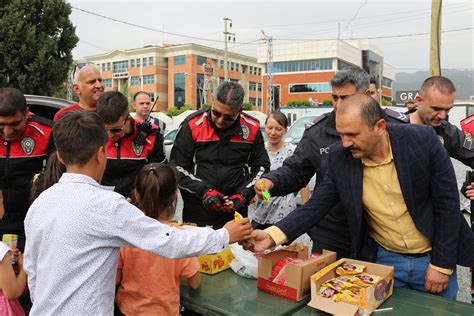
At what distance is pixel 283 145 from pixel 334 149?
7.53 feet

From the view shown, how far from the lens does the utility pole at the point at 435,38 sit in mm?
9156

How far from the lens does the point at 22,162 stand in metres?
2.71

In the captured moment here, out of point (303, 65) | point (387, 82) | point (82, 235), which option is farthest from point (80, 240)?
point (387, 82)

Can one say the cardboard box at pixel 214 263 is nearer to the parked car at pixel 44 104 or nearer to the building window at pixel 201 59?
the parked car at pixel 44 104

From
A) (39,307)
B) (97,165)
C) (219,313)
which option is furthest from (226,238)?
(39,307)

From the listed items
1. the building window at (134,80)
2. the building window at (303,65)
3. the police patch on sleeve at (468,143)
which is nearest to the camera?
the police patch on sleeve at (468,143)

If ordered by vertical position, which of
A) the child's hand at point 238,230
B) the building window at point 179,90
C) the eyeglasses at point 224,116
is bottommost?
the child's hand at point 238,230

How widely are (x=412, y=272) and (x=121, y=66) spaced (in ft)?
243

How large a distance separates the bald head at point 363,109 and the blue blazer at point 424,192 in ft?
0.60

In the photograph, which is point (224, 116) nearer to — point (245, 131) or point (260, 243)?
point (245, 131)

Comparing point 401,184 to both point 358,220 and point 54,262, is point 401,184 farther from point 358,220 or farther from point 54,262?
point 54,262

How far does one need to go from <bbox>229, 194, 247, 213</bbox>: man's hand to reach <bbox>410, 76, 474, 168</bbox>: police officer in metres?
1.47

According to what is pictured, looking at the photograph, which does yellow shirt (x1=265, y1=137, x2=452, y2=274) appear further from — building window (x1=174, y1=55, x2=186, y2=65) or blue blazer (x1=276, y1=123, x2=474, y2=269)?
building window (x1=174, y1=55, x2=186, y2=65)

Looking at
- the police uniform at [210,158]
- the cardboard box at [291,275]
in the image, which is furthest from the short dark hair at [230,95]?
the cardboard box at [291,275]
